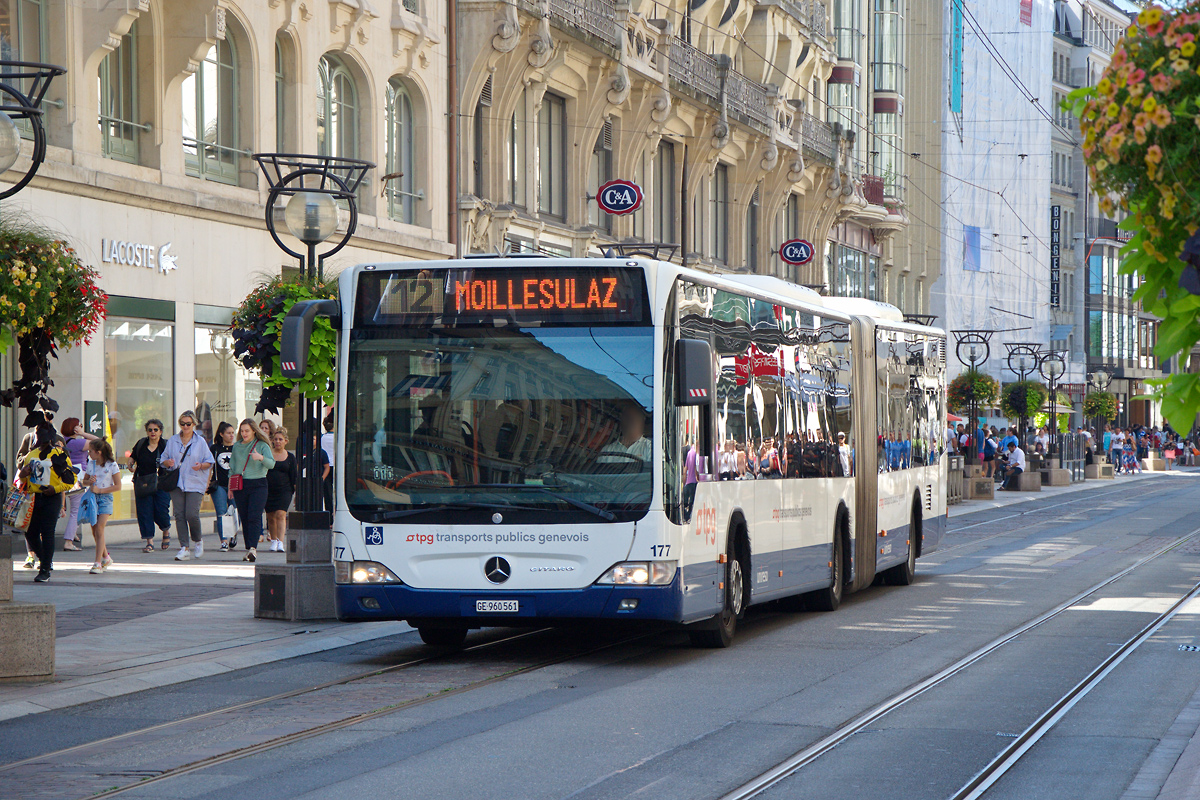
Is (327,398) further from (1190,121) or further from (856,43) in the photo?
(856,43)

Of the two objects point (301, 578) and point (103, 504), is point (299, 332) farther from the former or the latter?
point (103, 504)

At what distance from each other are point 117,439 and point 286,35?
7153mm

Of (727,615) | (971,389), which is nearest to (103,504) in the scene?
(727,615)

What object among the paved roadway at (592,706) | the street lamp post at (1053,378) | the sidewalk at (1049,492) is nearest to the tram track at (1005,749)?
the paved roadway at (592,706)

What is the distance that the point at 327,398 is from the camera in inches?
617

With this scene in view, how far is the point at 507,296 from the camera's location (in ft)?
39.9

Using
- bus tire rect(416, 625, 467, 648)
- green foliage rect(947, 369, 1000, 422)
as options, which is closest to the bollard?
bus tire rect(416, 625, 467, 648)

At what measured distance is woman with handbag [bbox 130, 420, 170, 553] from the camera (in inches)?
824

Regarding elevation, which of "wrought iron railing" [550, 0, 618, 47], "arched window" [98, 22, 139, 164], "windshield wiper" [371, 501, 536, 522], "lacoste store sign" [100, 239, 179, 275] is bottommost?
"windshield wiper" [371, 501, 536, 522]

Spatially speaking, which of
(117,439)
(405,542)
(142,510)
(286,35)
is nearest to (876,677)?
(405,542)

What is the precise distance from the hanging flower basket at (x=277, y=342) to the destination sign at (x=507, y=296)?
3.12 m

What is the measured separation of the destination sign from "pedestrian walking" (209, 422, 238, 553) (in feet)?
33.8

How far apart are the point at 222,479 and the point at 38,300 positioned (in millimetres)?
11682

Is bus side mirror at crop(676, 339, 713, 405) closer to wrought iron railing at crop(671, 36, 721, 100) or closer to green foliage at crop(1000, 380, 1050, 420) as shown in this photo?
wrought iron railing at crop(671, 36, 721, 100)
